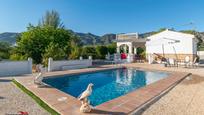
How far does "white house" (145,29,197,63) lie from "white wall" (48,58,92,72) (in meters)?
8.15

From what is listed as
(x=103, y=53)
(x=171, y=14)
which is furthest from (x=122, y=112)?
(x=171, y=14)

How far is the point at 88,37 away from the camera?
81.4 metres

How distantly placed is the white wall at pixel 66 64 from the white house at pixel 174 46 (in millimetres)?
8147

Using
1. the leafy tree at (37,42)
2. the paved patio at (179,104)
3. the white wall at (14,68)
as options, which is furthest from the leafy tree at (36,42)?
the paved patio at (179,104)

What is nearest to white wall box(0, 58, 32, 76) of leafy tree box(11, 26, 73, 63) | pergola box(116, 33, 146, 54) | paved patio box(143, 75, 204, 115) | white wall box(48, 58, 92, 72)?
white wall box(48, 58, 92, 72)

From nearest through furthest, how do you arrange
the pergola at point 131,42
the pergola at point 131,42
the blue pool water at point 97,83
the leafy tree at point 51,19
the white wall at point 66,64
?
1. the blue pool water at point 97,83
2. the white wall at point 66,64
3. the pergola at point 131,42
4. the pergola at point 131,42
5. the leafy tree at point 51,19

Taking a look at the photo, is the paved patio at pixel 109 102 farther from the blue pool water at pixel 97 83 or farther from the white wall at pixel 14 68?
the white wall at pixel 14 68

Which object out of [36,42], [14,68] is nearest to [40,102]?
[14,68]

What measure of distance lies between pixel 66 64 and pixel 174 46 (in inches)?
527

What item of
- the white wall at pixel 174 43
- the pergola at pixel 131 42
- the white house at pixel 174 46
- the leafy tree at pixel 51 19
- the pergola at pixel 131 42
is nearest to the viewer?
the white wall at pixel 174 43

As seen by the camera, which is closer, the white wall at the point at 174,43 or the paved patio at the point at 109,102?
the paved patio at the point at 109,102

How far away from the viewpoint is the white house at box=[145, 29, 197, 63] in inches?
774

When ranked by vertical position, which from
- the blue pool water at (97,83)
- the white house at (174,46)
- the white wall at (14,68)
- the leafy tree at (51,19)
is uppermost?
the leafy tree at (51,19)

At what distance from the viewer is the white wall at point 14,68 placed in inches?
543
